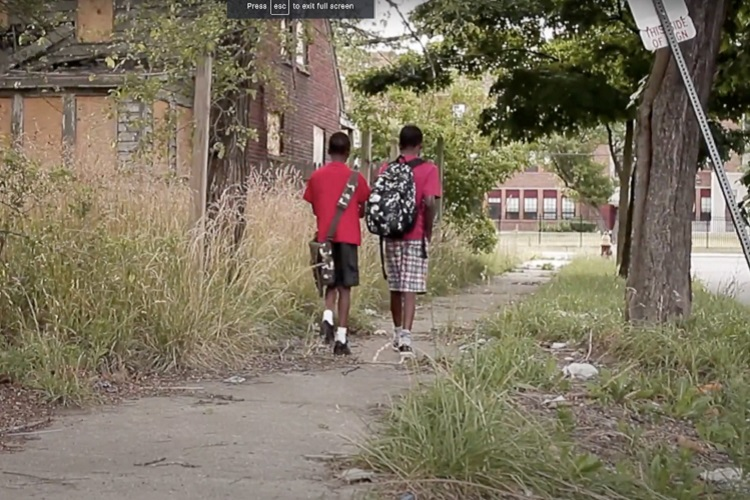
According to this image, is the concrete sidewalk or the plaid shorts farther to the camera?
the plaid shorts

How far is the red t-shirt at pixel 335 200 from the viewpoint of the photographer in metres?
8.15

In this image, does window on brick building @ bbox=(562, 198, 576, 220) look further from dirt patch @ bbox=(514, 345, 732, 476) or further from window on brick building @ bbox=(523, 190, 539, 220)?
dirt patch @ bbox=(514, 345, 732, 476)

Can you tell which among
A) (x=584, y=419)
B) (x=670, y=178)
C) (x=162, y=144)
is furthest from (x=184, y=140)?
(x=584, y=419)

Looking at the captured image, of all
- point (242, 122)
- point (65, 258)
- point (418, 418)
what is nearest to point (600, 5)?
point (242, 122)

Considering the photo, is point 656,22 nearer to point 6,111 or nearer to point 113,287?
point 113,287

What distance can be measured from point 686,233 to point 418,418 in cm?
428

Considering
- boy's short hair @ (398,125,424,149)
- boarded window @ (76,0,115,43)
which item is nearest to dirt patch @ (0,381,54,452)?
boy's short hair @ (398,125,424,149)

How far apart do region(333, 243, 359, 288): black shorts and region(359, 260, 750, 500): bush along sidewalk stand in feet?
3.67

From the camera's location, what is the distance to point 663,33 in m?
5.59

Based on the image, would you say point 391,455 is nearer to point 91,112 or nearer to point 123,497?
point 123,497

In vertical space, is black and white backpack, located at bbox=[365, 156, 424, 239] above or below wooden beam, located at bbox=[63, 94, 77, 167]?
below

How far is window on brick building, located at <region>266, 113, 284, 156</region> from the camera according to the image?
18375mm

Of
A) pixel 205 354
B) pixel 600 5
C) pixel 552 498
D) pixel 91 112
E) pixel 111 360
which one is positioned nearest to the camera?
pixel 552 498

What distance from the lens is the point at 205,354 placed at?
290 inches
